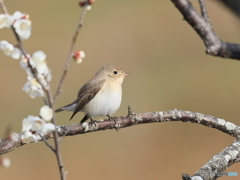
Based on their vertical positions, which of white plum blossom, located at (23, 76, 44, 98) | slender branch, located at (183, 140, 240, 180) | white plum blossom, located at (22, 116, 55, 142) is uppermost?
white plum blossom, located at (23, 76, 44, 98)

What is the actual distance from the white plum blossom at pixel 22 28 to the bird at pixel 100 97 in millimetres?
2817

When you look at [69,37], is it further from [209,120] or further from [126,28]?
[209,120]

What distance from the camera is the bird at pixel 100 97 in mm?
4293

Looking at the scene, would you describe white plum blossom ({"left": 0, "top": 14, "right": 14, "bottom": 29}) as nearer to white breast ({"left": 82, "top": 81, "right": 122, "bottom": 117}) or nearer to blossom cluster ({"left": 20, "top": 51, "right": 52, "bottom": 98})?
blossom cluster ({"left": 20, "top": 51, "right": 52, "bottom": 98})

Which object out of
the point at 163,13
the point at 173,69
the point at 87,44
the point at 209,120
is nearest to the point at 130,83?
the point at 173,69

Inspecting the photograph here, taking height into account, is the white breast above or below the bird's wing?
below

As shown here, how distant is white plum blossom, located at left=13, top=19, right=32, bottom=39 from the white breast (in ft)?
9.29

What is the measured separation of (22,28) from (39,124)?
43 cm

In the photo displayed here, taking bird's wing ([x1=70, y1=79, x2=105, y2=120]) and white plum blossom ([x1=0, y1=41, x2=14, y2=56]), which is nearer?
white plum blossom ([x1=0, y1=41, x2=14, y2=56])

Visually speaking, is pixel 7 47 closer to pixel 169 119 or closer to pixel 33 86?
pixel 33 86

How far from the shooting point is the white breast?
14.0ft

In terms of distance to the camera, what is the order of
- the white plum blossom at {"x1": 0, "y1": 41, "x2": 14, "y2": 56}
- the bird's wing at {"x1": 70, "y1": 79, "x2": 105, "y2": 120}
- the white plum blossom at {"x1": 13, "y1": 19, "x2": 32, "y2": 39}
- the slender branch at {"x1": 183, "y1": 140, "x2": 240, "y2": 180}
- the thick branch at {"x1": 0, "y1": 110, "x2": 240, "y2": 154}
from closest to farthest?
the white plum blossom at {"x1": 13, "y1": 19, "x2": 32, "y2": 39}
the white plum blossom at {"x1": 0, "y1": 41, "x2": 14, "y2": 56}
the slender branch at {"x1": 183, "y1": 140, "x2": 240, "y2": 180}
the thick branch at {"x1": 0, "y1": 110, "x2": 240, "y2": 154}
the bird's wing at {"x1": 70, "y1": 79, "x2": 105, "y2": 120}

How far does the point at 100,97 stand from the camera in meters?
4.39

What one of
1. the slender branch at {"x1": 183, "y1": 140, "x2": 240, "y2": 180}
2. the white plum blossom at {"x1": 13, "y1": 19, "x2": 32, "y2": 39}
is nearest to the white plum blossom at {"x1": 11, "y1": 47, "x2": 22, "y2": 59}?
the white plum blossom at {"x1": 13, "y1": 19, "x2": 32, "y2": 39}
